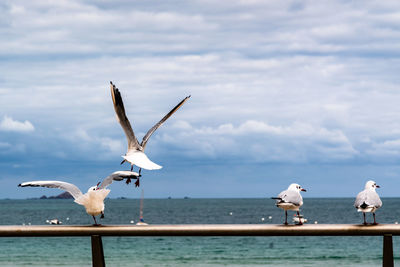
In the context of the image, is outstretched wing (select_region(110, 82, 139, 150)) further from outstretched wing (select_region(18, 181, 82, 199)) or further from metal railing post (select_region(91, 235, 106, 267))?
metal railing post (select_region(91, 235, 106, 267))

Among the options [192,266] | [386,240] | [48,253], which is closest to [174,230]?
[386,240]

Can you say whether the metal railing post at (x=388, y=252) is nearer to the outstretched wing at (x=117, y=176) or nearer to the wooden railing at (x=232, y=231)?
the wooden railing at (x=232, y=231)

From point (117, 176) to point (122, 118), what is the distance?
7.05 feet

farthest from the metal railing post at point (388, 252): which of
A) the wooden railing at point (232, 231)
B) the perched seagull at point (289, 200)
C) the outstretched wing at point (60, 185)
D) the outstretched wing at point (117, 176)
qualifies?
the outstretched wing at point (60, 185)

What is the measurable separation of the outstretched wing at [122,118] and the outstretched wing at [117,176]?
195cm

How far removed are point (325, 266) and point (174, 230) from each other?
17.8 meters

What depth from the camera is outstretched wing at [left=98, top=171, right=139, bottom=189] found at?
585cm

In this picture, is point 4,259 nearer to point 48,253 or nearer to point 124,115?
point 48,253

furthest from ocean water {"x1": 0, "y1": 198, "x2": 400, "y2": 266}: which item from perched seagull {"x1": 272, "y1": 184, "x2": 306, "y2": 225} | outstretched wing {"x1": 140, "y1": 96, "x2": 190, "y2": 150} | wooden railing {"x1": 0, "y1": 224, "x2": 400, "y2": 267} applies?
wooden railing {"x1": 0, "y1": 224, "x2": 400, "y2": 267}

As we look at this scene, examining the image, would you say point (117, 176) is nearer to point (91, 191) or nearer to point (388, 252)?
point (91, 191)

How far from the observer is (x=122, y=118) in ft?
26.4

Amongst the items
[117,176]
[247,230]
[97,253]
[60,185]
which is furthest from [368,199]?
[60,185]

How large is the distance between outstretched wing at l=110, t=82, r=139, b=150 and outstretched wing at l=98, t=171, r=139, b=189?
6.41 ft

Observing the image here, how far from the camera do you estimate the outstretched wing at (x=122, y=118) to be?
798 cm
